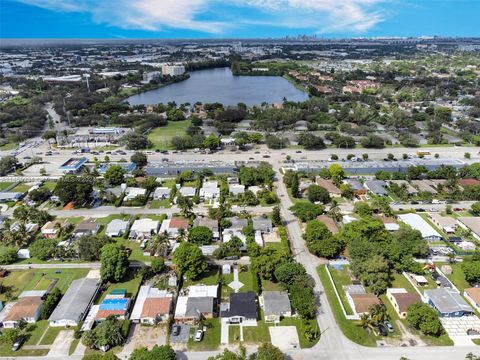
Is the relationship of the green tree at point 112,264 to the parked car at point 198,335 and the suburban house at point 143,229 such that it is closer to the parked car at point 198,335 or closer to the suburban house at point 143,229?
the suburban house at point 143,229

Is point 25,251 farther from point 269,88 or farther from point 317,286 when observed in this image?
point 269,88

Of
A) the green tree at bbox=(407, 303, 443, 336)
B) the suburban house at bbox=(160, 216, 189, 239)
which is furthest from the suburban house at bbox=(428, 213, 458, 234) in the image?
the suburban house at bbox=(160, 216, 189, 239)

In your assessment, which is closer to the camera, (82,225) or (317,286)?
(317,286)

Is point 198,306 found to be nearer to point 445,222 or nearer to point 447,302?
point 447,302

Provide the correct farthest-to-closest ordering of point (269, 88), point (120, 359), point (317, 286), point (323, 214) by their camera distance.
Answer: point (269, 88)
point (323, 214)
point (317, 286)
point (120, 359)

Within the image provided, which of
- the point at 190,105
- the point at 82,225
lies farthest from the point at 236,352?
the point at 190,105

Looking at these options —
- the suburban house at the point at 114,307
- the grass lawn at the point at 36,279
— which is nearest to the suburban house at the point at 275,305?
the suburban house at the point at 114,307
